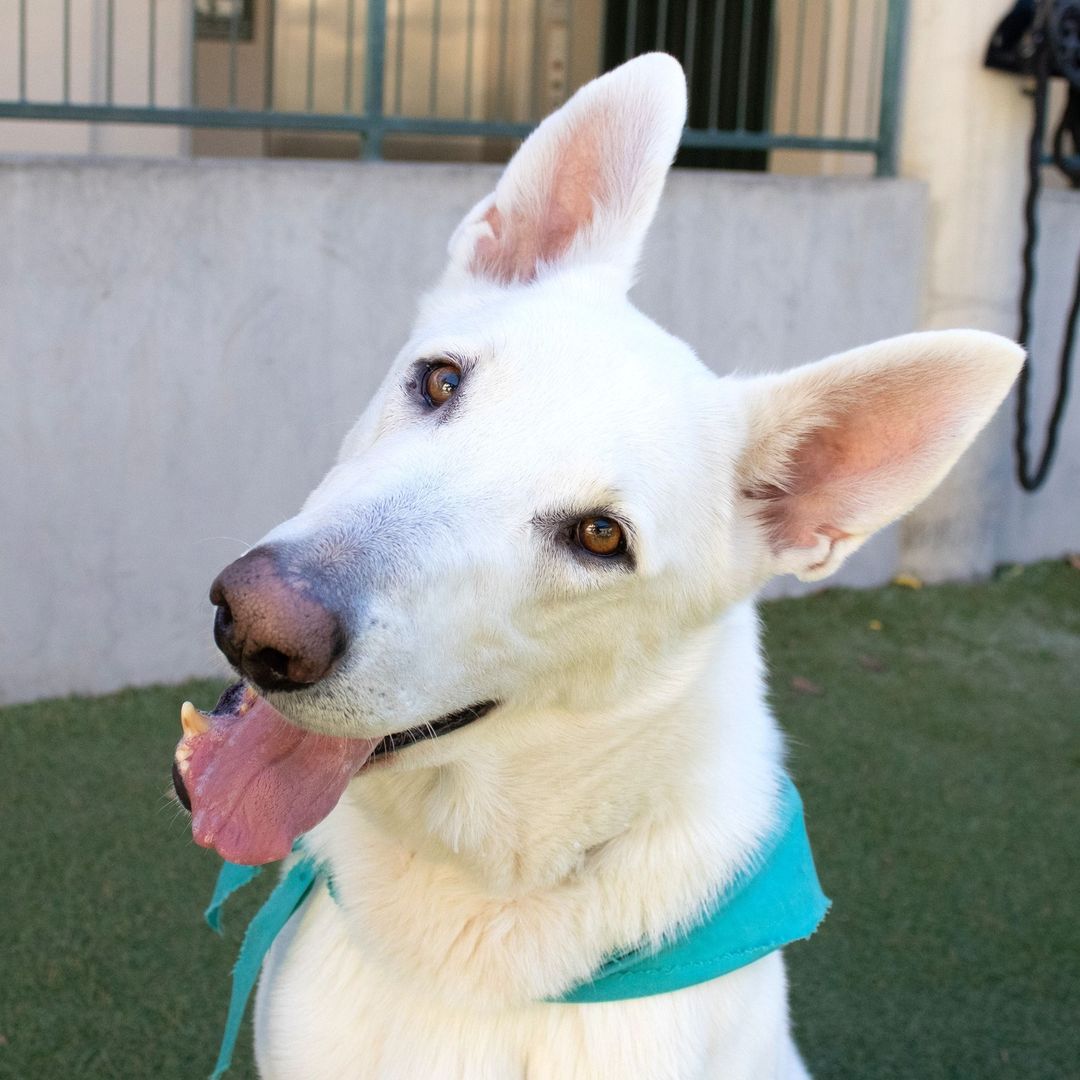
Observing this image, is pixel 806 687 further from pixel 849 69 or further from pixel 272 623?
pixel 272 623

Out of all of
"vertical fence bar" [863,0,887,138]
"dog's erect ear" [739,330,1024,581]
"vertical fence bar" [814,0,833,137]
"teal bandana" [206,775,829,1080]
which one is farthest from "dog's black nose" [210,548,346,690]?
"vertical fence bar" [863,0,887,138]

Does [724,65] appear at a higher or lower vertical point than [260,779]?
higher

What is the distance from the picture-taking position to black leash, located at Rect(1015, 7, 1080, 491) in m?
5.73

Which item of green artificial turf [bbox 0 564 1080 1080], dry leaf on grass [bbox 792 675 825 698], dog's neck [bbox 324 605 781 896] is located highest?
dog's neck [bbox 324 605 781 896]

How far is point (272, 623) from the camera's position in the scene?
1756 mm

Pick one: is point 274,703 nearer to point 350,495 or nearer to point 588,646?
point 350,495

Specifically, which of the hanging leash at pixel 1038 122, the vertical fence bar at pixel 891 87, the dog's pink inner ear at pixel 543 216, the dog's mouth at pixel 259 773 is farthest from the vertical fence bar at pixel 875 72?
the dog's mouth at pixel 259 773

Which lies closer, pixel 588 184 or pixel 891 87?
pixel 588 184

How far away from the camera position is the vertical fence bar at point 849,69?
639 cm

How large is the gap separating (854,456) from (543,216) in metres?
0.78

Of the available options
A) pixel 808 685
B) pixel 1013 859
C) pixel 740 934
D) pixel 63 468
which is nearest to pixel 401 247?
pixel 63 468

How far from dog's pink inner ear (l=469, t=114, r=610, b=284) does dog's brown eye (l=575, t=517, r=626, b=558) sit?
0.73 m

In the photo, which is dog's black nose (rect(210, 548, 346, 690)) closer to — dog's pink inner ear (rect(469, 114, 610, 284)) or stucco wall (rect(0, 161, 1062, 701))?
dog's pink inner ear (rect(469, 114, 610, 284))

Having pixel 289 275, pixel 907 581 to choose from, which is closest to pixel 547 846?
pixel 289 275
